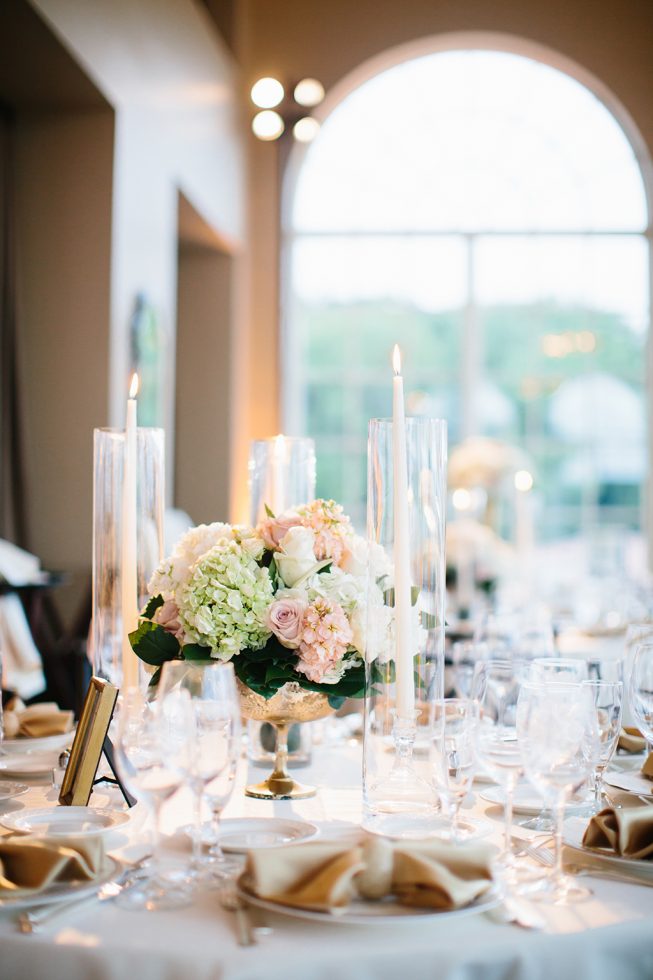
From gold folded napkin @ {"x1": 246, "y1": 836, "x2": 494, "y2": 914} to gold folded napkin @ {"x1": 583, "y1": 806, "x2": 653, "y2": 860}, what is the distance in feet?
0.66

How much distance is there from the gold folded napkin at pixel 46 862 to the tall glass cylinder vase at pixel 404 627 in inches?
13.9

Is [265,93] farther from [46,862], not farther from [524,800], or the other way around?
[46,862]

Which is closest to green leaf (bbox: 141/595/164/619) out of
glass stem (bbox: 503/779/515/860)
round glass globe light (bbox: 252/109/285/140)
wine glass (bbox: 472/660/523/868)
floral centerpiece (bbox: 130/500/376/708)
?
floral centerpiece (bbox: 130/500/376/708)

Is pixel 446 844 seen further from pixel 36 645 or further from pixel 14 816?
pixel 36 645

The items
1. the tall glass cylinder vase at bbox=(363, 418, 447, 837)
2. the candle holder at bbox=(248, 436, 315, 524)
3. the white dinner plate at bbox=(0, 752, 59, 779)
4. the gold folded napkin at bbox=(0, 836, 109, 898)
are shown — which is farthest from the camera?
the candle holder at bbox=(248, 436, 315, 524)

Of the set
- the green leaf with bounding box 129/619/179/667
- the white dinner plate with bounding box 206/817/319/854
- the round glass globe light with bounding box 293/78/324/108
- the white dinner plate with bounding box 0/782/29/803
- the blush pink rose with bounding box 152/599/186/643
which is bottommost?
the white dinner plate with bounding box 0/782/29/803

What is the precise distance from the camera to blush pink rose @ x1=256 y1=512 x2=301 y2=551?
1.53 metres

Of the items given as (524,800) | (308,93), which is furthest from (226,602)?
(308,93)

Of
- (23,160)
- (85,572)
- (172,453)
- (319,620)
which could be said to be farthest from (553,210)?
(319,620)

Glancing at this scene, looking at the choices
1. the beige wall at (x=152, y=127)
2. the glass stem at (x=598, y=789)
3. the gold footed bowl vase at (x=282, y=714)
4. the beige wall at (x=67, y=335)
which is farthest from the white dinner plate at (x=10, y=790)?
the beige wall at (x=67, y=335)

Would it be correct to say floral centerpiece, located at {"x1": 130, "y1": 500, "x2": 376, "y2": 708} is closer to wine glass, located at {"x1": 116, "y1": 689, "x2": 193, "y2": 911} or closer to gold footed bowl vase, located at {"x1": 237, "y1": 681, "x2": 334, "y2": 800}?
gold footed bowl vase, located at {"x1": 237, "y1": 681, "x2": 334, "y2": 800}

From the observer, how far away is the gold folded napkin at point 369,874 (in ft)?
3.53

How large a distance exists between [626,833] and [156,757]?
1.76ft

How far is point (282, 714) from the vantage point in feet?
5.01
